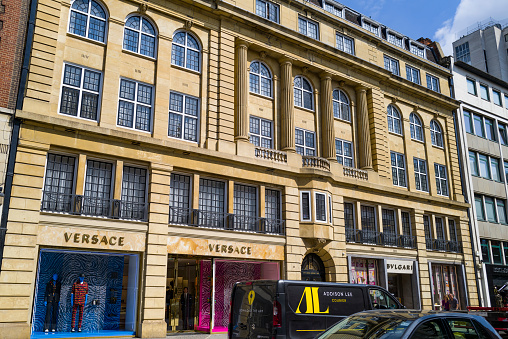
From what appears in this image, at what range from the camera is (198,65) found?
79.4ft

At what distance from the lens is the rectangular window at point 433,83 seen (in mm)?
37406

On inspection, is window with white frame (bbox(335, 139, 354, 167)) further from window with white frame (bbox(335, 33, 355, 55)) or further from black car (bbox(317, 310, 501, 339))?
black car (bbox(317, 310, 501, 339))

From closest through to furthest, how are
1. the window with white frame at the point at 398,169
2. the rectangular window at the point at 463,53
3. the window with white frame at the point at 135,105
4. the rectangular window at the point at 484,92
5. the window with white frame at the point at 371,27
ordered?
the window with white frame at the point at 135,105 → the window with white frame at the point at 398,169 → the window with white frame at the point at 371,27 → the rectangular window at the point at 484,92 → the rectangular window at the point at 463,53

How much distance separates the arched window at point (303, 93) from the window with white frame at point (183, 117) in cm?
761

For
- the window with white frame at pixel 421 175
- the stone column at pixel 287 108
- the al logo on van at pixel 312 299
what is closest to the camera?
the al logo on van at pixel 312 299

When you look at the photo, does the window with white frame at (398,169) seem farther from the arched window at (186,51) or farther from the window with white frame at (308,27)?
the arched window at (186,51)

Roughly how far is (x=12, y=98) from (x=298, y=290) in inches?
545

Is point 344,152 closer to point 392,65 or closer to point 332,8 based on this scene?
point 392,65

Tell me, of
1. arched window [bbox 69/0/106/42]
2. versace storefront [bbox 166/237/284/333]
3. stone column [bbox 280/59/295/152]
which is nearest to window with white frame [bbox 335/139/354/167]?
stone column [bbox 280/59/295/152]

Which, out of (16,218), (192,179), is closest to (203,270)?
(192,179)

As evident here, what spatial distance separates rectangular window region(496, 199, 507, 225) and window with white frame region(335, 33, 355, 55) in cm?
2012

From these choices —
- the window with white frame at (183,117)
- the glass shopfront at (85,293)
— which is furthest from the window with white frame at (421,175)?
the glass shopfront at (85,293)

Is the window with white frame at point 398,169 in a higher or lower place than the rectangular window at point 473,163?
lower

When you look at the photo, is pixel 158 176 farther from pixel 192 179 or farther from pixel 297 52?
A: pixel 297 52
